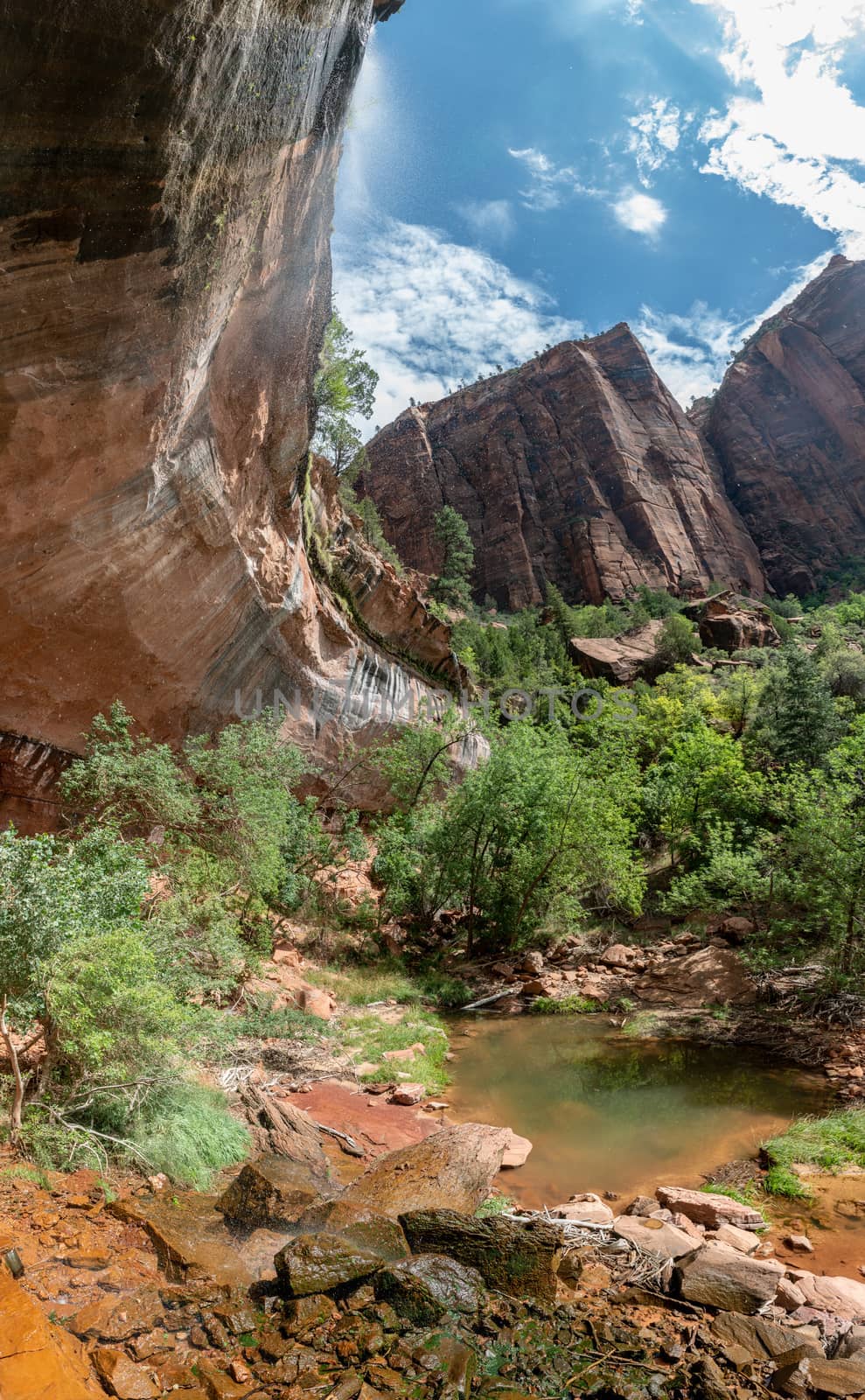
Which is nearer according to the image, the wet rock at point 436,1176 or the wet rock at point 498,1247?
the wet rock at point 498,1247

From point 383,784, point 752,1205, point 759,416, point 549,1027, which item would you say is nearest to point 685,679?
point 383,784

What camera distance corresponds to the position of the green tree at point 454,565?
5256 cm

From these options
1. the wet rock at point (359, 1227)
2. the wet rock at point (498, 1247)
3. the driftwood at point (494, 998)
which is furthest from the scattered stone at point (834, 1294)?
the driftwood at point (494, 998)

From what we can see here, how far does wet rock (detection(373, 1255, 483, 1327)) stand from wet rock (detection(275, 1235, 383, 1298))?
0.43 ft

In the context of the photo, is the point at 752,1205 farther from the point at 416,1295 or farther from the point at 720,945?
the point at 720,945

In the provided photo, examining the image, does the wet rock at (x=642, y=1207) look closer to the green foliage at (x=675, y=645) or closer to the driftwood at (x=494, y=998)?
the driftwood at (x=494, y=998)

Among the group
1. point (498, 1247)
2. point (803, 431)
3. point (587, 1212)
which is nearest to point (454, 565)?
point (803, 431)

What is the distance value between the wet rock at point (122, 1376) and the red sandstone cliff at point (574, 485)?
206 feet

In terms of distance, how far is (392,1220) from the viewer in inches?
170

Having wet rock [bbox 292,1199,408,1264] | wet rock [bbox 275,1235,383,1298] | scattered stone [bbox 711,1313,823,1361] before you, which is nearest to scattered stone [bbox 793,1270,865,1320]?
scattered stone [bbox 711,1313,823,1361]

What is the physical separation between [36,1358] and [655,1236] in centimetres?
387

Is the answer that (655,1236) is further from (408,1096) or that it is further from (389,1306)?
(408,1096)

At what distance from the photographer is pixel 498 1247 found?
4.09 meters

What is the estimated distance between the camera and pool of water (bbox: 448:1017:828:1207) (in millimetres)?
6438
